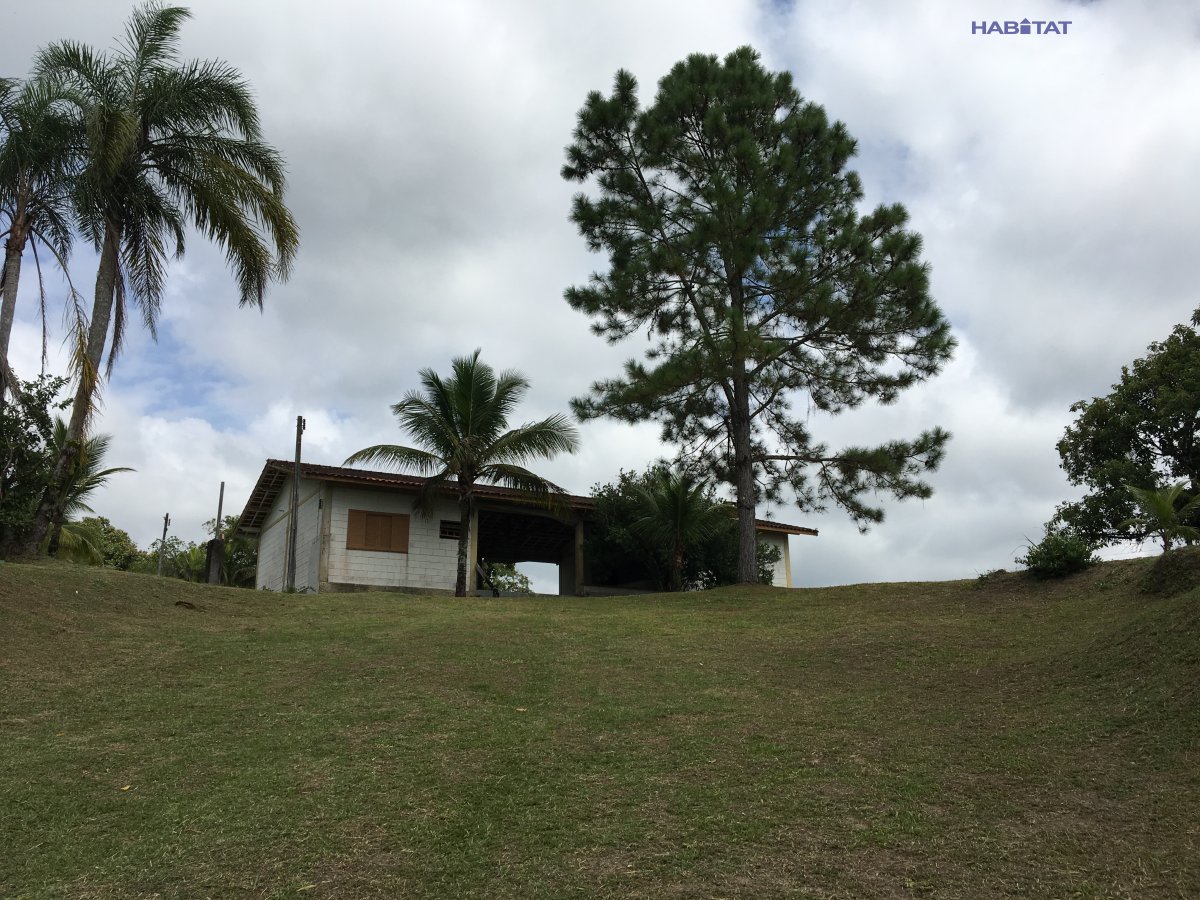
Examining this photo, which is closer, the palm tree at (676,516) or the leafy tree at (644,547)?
the palm tree at (676,516)

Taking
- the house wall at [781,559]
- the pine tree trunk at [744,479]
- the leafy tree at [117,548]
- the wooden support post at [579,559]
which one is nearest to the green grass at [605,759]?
the pine tree trunk at [744,479]

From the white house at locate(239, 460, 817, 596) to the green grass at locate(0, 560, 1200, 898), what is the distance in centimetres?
926

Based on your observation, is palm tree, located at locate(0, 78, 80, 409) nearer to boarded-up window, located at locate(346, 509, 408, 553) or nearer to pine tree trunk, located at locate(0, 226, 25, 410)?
pine tree trunk, located at locate(0, 226, 25, 410)

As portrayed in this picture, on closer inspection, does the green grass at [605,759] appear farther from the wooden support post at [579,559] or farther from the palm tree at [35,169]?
the wooden support post at [579,559]

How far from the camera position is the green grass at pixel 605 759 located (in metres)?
5.57

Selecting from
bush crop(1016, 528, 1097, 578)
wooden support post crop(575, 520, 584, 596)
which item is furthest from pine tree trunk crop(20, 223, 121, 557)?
bush crop(1016, 528, 1097, 578)

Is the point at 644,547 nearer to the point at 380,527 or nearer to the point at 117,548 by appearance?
the point at 380,527

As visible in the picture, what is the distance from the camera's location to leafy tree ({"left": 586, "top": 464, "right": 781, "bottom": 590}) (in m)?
25.0

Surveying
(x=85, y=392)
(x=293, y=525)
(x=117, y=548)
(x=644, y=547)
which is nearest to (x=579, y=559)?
(x=644, y=547)

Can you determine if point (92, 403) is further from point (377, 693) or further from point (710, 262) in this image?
point (710, 262)

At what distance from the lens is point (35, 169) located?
1689cm

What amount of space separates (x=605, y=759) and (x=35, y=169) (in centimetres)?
1575

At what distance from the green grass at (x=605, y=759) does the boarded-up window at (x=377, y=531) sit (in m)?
9.46

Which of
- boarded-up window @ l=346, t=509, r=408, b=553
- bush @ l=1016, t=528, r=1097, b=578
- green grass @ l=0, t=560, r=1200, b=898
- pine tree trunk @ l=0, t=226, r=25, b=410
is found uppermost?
pine tree trunk @ l=0, t=226, r=25, b=410
